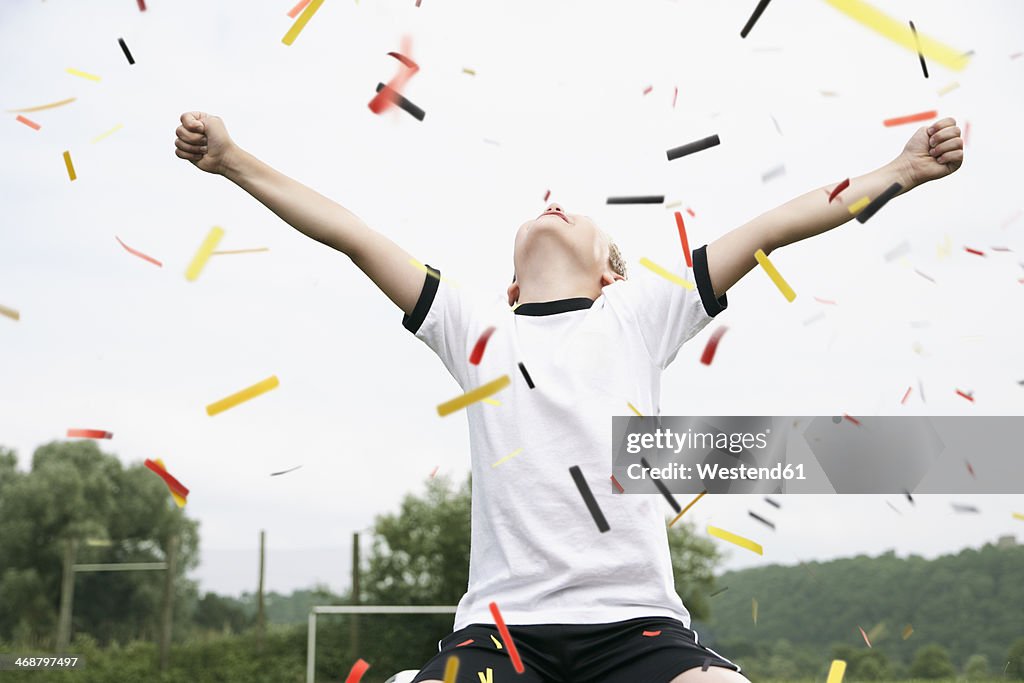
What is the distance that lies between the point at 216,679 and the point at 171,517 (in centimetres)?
913

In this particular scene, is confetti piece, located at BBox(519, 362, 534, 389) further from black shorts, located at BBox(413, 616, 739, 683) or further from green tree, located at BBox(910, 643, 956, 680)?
green tree, located at BBox(910, 643, 956, 680)

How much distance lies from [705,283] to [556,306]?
0.40 metres

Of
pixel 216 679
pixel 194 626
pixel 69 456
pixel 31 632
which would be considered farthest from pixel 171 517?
pixel 216 679

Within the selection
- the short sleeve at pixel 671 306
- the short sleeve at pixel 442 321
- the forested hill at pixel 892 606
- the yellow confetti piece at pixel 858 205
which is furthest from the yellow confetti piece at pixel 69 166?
the forested hill at pixel 892 606

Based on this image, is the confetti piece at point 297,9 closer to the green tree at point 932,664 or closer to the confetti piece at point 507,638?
the confetti piece at point 507,638

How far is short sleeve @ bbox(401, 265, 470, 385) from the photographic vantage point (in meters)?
2.49

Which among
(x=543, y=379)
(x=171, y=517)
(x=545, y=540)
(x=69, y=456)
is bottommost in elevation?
(x=545, y=540)

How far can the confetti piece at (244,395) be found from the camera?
2.42 meters

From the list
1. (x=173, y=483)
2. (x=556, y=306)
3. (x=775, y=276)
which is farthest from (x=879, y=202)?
(x=173, y=483)

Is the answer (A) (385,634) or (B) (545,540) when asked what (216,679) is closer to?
(A) (385,634)

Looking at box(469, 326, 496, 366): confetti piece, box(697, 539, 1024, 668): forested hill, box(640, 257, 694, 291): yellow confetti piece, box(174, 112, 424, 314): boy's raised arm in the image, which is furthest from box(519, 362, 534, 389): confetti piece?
box(697, 539, 1024, 668): forested hill

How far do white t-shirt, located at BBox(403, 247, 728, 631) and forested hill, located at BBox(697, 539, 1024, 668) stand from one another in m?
8.17

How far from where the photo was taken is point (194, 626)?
1556 cm

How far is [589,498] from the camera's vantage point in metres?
2.19
